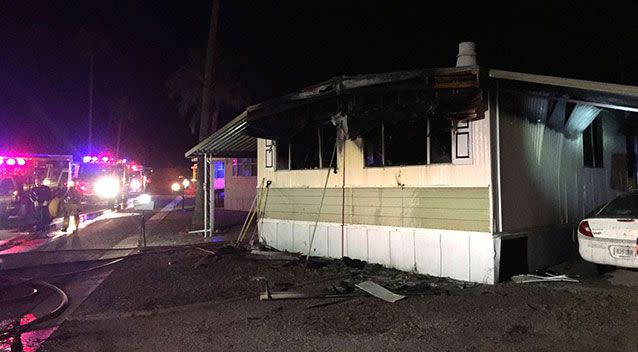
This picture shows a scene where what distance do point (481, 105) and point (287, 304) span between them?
4.30m

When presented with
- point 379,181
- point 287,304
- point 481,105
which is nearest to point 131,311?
point 287,304

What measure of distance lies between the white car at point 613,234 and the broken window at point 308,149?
198 inches

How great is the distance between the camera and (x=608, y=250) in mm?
7195

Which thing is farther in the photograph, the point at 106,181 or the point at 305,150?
the point at 106,181

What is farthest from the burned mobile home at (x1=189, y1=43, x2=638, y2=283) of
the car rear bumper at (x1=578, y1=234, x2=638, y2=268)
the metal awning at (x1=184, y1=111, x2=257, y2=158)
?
the metal awning at (x1=184, y1=111, x2=257, y2=158)

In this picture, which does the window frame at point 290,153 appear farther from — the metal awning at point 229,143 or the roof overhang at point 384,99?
the metal awning at point 229,143

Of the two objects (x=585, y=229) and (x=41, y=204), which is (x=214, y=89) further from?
(x=585, y=229)

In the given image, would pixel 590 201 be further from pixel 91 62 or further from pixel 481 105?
pixel 91 62

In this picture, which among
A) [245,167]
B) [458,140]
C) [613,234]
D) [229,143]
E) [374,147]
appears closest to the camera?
[613,234]

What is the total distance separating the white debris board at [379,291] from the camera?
6754 mm

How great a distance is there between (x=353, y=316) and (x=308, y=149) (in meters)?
5.29

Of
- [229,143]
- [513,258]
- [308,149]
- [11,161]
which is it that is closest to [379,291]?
[513,258]

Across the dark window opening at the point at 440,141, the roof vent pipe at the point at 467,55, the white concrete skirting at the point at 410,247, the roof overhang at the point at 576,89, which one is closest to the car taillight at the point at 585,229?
the white concrete skirting at the point at 410,247

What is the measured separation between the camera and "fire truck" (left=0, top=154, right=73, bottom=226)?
16.5 m
